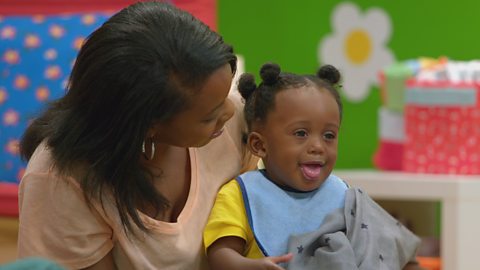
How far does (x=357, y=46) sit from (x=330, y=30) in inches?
4.6

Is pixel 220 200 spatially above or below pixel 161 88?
below

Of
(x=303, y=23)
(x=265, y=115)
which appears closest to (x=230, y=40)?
(x=303, y=23)

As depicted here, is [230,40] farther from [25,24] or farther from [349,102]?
[25,24]

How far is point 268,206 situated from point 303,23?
2.11 metres

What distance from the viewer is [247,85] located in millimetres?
1432

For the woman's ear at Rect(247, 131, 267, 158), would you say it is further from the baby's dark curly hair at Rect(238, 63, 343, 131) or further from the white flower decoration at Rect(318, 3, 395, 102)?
the white flower decoration at Rect(318, 3, 395, 102)

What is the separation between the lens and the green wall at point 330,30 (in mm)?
3188

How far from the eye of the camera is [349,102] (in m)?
3.33

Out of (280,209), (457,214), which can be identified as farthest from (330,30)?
(280,209)

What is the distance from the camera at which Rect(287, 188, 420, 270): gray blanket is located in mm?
1256

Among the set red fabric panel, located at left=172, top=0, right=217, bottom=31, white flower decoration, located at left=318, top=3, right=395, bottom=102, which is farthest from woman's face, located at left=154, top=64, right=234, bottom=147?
white flower decoration, located at left=318, top=3, right=395, bottom=102

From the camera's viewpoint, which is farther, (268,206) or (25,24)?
(25,24)

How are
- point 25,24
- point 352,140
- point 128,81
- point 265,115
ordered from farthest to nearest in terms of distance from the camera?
point 352,140
point 25,24
point 265,115
point 128,81

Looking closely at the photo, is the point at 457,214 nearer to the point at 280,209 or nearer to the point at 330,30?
the point at 330,30
